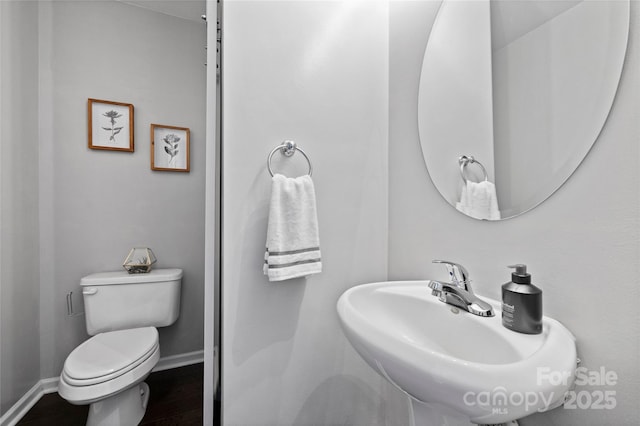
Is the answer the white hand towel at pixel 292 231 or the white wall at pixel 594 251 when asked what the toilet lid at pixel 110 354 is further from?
the white wall at pixel 594 251

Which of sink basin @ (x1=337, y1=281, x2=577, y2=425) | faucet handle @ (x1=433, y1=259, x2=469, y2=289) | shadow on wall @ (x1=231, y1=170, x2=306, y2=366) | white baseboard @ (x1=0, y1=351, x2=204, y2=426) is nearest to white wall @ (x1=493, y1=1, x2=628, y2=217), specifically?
faucet handle @ (x1=433, y1=259, x2=469, y2=289)

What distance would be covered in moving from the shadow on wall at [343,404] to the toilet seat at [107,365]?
0.74m

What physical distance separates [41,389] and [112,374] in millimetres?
869

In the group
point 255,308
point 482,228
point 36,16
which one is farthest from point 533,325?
point 36,16

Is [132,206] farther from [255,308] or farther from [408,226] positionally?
[408,226]

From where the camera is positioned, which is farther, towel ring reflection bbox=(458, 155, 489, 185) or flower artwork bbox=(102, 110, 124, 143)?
flower artwork bbox=(102, 110, 124, 143)

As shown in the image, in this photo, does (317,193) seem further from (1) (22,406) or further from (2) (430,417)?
(1) (22,406)

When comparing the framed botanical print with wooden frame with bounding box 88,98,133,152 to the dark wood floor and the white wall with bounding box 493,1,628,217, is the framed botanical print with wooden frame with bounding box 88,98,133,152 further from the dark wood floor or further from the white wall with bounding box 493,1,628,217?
the white wall with bounding box 493,1,628,217

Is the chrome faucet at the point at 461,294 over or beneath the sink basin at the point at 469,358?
over

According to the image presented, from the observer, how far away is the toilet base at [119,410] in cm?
115

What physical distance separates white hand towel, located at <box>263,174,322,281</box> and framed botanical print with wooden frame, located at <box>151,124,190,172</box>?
1.19m

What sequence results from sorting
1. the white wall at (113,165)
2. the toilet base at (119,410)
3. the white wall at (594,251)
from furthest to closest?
the white wall at (113,165), the toilet base at (119,410), the white wall at (594,251)

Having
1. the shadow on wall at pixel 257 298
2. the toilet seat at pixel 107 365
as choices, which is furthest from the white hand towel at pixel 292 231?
the toilet seat at pixel 107 365

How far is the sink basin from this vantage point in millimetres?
379
